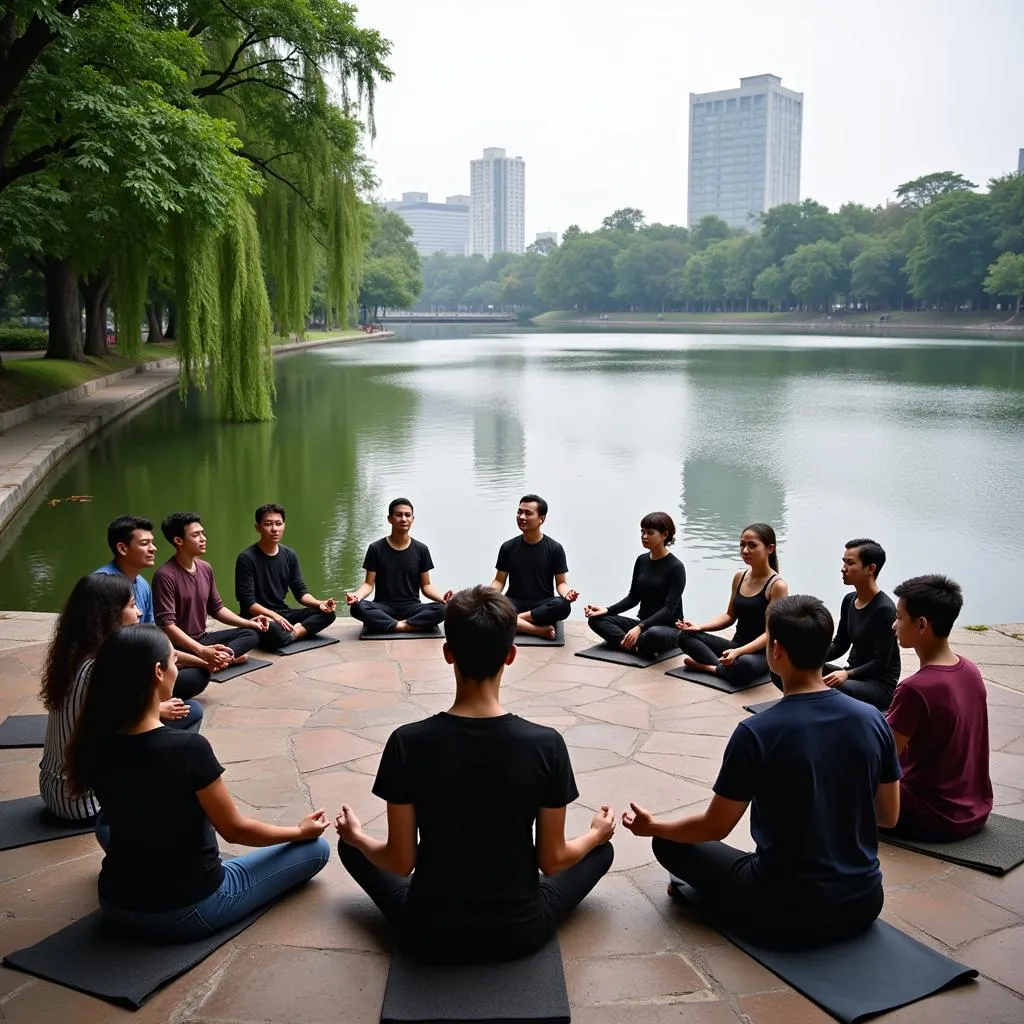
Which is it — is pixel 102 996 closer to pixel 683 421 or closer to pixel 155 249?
pixel 155 249

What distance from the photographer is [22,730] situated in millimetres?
4969

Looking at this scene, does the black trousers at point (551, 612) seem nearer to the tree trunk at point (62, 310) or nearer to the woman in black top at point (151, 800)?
the woman in black top at point (151, 800)

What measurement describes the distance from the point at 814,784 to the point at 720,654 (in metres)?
3.22

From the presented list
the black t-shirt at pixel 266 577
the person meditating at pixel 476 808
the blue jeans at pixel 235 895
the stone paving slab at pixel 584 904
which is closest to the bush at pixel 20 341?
the black t-shirt at pixel 266 577

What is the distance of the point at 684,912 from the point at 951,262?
78.2 metres

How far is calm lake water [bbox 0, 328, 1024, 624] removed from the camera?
33.8ft

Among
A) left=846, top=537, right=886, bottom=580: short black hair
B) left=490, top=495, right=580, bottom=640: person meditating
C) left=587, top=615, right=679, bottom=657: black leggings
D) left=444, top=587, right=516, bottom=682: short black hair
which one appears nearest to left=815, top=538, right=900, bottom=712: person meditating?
left=846, top=537, right=886, bottom=580: short black hair

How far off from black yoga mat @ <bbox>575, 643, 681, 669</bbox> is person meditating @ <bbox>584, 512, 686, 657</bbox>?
1.6 inches

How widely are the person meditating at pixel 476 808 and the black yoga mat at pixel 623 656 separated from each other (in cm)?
329

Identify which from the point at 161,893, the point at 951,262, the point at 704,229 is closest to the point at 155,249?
the point at 161,893

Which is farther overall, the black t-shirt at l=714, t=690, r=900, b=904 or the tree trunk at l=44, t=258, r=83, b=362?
the tree trunk at l=44, t=258, r=83, b=362

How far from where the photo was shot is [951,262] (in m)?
72.8

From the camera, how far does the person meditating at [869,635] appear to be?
484 centimetres

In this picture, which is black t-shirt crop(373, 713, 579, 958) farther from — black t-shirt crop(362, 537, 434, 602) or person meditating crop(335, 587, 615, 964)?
black t-shirt crop(362, 537, 434, 602)
